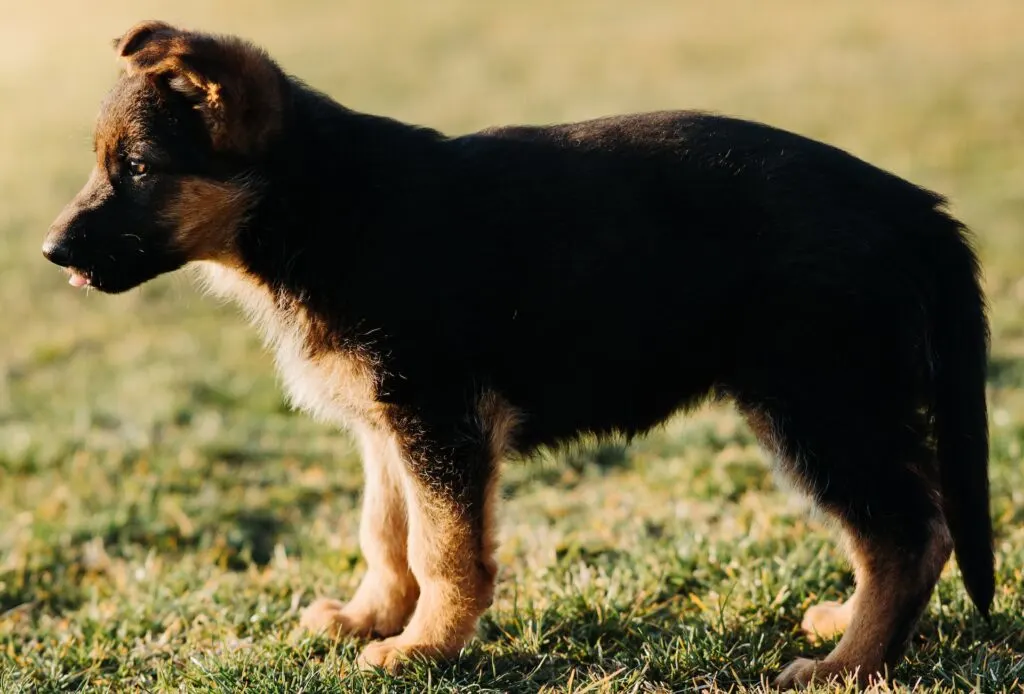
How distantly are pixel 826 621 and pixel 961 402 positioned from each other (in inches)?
35.0

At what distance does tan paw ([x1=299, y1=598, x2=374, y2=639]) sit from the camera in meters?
4.20

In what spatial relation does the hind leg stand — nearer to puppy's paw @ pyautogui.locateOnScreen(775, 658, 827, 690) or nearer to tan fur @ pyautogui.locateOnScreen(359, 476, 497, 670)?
puppy's paw @ pyautogui.locateOnScreen(775, 658, 827, 690)

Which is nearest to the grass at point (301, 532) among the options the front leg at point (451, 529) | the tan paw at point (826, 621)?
the tan paw at point (826, 621)

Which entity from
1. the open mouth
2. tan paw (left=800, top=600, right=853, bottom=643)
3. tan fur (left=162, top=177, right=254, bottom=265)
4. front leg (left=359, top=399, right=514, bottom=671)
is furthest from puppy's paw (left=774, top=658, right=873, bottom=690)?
the open mouth

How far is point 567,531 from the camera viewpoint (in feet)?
17.4

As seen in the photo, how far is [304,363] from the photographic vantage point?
400 centimetres

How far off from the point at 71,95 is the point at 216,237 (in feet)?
58.0

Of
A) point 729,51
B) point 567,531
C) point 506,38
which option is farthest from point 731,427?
point 506,38

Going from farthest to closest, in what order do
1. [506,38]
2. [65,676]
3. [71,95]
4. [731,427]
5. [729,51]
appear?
[506,38] < [729,51] < [71,95] < [731,427] < [65,676]

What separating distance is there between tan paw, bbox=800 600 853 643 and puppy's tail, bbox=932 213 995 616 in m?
0.45

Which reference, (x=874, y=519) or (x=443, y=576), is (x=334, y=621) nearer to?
(x=443, y=576)

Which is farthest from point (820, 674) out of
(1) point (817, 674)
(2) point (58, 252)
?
(2) point (58, 252)

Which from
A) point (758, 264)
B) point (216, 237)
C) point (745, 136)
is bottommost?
point (216, 237)

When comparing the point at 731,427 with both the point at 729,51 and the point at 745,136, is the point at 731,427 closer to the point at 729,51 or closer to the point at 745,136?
the point at 745,136
